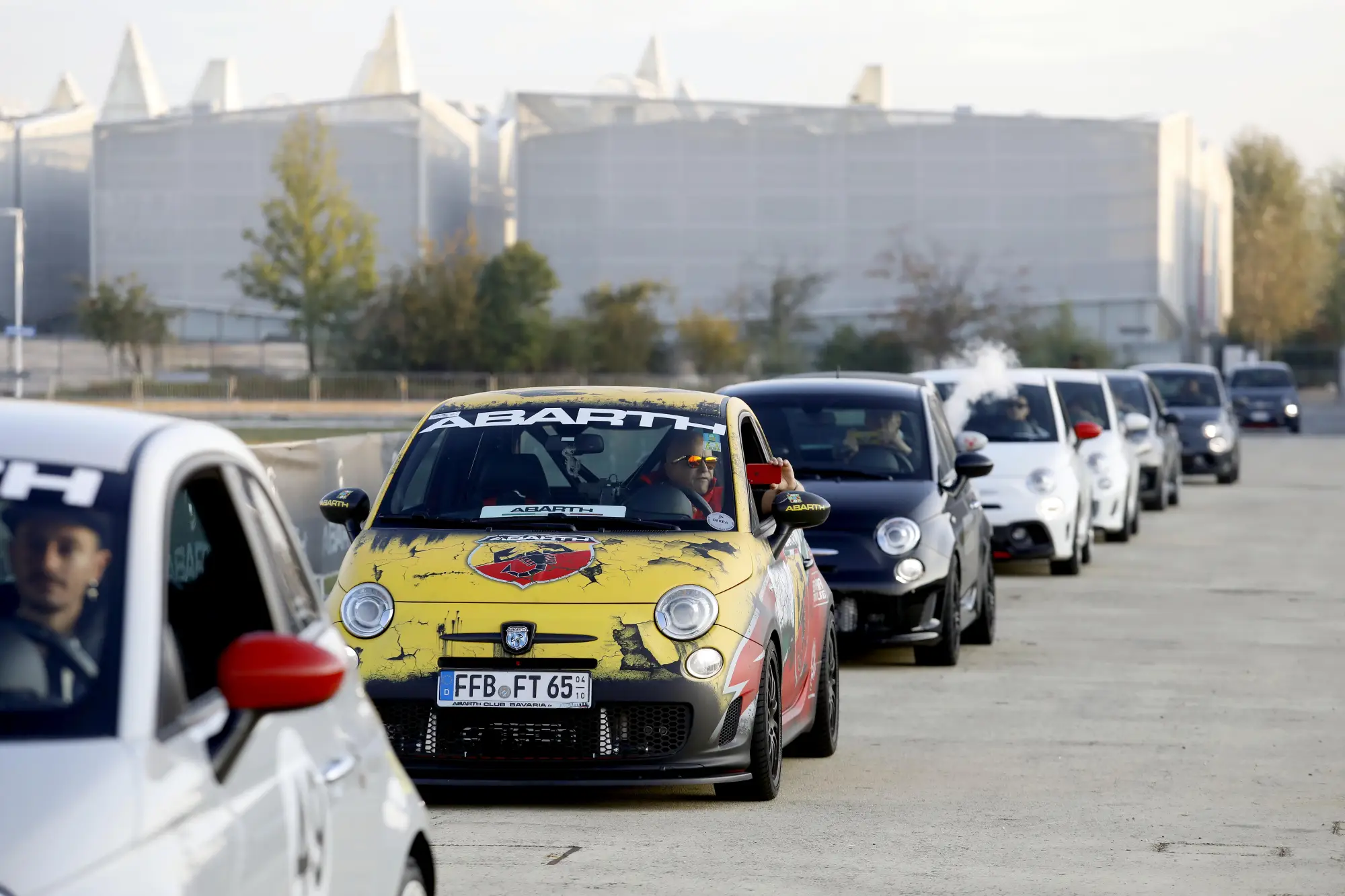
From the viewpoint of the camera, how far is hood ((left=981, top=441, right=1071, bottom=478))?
19.1 meters

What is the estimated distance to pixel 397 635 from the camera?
8.14 m

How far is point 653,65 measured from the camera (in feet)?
461

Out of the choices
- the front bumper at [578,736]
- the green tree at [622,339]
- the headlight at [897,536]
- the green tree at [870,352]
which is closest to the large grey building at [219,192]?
the green tree at [622,339]

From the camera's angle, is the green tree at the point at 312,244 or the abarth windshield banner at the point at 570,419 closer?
the abarth windshield banner at the point at 570,419

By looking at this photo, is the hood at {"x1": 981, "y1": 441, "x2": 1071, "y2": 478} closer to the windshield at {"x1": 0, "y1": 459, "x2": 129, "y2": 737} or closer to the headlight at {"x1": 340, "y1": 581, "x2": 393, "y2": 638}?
the headlight at {"x1": 340, "y1": 581, "x2": 393, "y2": 638}

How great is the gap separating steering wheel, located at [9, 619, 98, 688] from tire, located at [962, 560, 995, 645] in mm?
10777

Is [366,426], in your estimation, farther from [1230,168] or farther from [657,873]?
[1230,168]

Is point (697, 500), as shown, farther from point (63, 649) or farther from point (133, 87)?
point (133, 87)

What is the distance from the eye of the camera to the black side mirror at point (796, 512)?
8.89 metres

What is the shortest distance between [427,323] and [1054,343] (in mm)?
22081

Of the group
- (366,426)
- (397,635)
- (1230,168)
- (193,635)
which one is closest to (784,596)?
(397,635)

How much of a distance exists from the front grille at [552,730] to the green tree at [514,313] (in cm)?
7155

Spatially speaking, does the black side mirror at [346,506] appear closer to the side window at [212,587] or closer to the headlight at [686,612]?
the headlight at [686,612]

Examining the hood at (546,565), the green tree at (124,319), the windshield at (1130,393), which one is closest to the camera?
the hood at (546,565)
